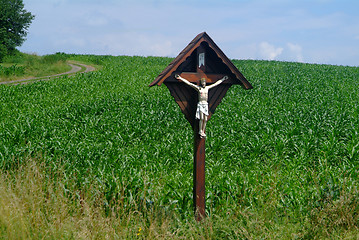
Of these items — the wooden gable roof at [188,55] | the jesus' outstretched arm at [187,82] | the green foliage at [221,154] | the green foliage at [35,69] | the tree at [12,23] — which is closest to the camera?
the wooden gable roof at [188,55]

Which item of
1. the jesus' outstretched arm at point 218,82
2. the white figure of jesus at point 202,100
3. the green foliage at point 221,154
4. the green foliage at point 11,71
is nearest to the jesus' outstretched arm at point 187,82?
the white figure of jesus at point 202,100

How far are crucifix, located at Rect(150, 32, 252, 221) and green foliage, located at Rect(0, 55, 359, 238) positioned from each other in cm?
105

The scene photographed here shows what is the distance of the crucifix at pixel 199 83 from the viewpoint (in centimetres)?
663

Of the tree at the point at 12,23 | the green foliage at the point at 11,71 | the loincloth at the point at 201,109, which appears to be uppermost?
the tree at the point at 12,23

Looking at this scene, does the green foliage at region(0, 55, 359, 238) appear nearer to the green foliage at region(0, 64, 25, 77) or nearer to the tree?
the green foliage at region(0, 64, 25, 77)

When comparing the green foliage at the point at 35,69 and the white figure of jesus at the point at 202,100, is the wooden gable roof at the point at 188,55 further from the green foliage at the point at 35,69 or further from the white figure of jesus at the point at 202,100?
the green foliage at the point at 35,69

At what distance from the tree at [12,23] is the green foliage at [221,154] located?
27850 millimetres

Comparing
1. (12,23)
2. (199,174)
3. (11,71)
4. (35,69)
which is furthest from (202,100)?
(12,23)

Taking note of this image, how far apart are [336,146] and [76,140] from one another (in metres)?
9.01

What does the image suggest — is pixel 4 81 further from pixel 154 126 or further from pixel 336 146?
pixel 336 146

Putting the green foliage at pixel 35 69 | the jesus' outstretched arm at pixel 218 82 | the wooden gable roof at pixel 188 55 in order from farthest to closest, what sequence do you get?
1. the green foliage at pixel 35 69
2. the jesus' outstretched arm at pixel 218 82
3. the wooden gable roof at pixel 188 55

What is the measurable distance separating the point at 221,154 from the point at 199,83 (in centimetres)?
514

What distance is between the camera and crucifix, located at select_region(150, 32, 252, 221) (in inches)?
261

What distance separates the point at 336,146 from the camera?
12227mm
